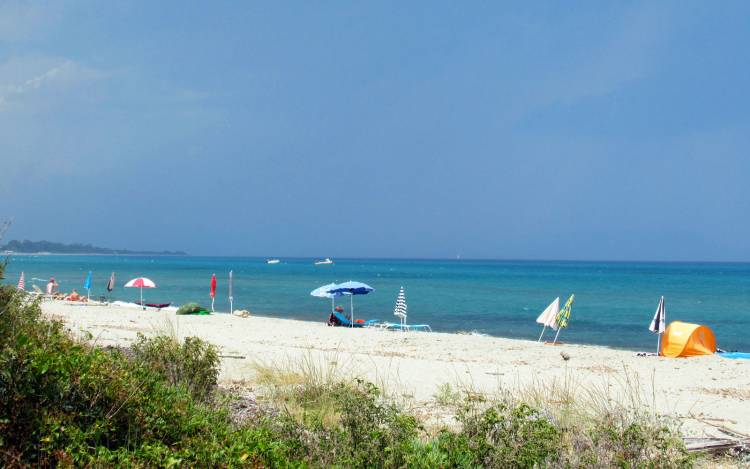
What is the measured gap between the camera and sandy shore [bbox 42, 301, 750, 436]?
8.20 meters

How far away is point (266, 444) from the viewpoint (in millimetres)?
3773

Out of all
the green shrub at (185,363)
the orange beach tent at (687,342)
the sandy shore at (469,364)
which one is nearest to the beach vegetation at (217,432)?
the green shrub at (185,363)

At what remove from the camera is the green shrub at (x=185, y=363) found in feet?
18.9

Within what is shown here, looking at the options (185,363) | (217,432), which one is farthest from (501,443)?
(185,363)

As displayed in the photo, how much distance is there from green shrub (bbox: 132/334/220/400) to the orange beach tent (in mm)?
13560

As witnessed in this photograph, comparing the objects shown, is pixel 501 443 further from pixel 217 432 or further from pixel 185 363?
pixel 185 363

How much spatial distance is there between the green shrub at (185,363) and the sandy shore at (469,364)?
66 cm

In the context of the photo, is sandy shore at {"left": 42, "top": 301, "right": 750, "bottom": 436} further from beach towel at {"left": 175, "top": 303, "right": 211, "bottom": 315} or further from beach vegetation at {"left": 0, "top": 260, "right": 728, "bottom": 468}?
beach towel at {"left": 175, "top": 303, "right": 211, "bottom": 315}

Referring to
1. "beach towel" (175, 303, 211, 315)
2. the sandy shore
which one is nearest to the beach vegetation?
the sandy shore

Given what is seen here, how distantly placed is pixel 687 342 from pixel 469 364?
7.16 meters

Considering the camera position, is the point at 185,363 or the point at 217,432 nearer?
the point at 217,432

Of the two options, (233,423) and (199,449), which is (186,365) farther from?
(199,449)

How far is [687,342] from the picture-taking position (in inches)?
622

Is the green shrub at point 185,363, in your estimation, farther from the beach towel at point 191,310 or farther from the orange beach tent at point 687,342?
the beach towel at point 191,310
